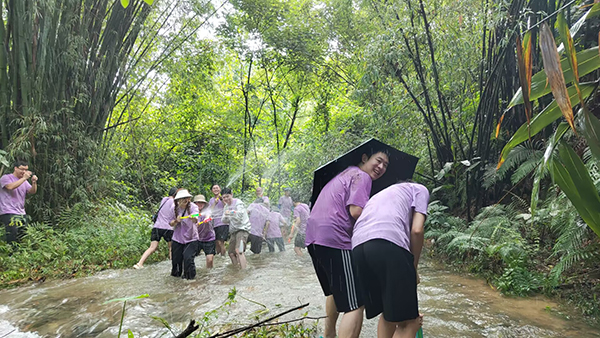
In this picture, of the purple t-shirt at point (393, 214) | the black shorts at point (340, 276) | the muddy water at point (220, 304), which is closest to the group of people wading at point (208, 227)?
the muddy water at point (220, 304)

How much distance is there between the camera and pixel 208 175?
1587 centimetres

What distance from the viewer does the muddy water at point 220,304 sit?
3.18 metres

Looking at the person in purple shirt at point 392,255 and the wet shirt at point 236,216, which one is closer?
the person in purple shirt at point 392,255

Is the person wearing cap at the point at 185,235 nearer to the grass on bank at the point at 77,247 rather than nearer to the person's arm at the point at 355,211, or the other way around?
the grass on bank at the point at 77,247

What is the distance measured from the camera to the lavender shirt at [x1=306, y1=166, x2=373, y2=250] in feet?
8.29

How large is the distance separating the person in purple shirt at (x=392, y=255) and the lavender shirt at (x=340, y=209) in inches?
9.1

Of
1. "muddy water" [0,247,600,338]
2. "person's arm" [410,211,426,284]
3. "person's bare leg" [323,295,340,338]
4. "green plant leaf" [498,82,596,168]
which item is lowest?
"muddy water" [0,247,600,338]

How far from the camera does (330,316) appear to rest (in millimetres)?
2805

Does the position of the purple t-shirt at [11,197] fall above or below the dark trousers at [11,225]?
above

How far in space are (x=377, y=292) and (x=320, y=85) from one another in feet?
43.0

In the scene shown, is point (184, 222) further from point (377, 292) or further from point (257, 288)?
point (377, 292)

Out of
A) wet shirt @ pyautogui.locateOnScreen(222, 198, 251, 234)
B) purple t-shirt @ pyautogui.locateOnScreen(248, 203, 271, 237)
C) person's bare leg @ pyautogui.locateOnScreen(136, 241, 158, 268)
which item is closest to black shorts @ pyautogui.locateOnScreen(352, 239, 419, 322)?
wet shirt @ pyautogui.locateOnScreen(222, 198, 251, 234)

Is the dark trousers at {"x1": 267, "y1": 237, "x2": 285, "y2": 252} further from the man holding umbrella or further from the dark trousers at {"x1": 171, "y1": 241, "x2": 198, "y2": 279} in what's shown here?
the man holding umbrella

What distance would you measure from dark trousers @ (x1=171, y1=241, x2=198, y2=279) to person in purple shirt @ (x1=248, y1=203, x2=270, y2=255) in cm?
250
